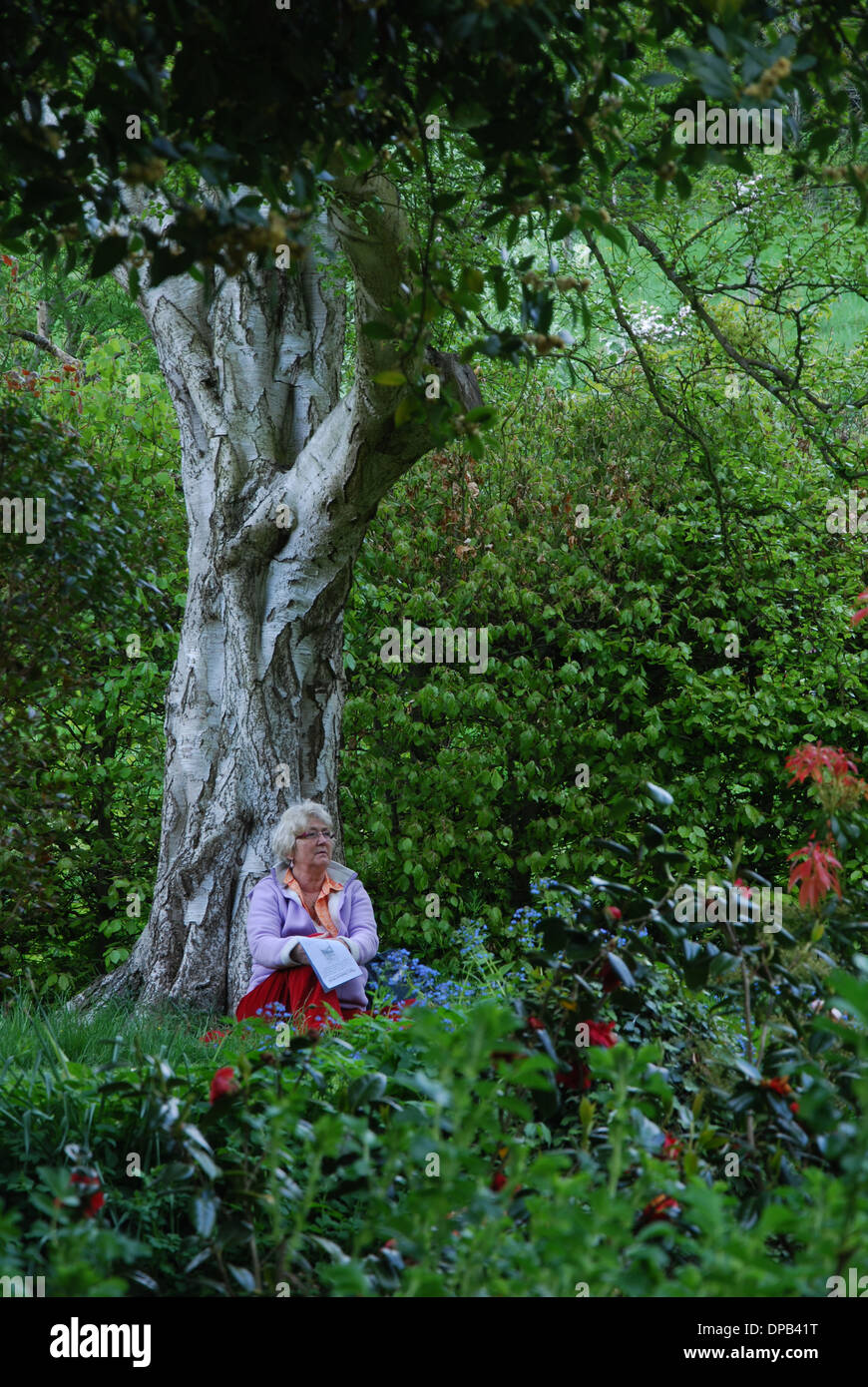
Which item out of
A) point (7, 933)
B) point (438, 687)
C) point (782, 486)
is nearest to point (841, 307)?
point (782, 486)

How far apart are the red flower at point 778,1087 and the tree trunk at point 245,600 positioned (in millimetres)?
3852

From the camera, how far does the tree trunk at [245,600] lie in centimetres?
595

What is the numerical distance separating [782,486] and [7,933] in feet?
18.8

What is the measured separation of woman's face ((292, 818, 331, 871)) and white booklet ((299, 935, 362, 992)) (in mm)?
417

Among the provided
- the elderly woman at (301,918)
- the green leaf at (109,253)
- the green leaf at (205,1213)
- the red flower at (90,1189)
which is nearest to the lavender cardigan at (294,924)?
the elderly woman at (301,918)

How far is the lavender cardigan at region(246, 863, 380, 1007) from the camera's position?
517cm

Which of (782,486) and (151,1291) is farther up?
(782,486)

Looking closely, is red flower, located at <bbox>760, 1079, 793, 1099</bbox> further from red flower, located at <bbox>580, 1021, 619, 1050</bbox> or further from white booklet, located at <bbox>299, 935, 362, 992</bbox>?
white booklet, located at <bbox>299, 935, 362, 992</bbox>

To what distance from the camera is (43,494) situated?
147 inches

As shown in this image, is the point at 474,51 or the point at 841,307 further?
the point at 841,307

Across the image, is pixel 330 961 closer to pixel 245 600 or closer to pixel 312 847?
pixel 312 847

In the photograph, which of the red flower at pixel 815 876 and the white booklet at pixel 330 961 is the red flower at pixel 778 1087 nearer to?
the red flower at pixel 815 876

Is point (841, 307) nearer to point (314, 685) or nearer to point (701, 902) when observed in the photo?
point (314, 685)

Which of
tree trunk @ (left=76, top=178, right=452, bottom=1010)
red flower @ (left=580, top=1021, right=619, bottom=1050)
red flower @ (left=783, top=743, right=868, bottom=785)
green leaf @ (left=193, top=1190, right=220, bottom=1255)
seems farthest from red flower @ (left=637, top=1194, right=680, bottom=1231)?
tree trunk @ (left=76, top=178, right=452, bottom=1010)
